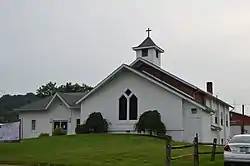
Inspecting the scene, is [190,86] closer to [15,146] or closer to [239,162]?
[15,146]

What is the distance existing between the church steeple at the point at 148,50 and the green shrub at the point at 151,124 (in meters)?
7.82

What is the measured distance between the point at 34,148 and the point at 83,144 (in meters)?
3.17

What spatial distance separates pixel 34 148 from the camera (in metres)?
28.2

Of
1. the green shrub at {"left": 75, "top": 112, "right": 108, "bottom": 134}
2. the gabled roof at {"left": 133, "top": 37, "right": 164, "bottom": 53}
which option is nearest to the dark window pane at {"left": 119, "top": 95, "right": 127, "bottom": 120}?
the green shrub at {"left": 75, "top": 112, "right": 108, "bottom": 134}

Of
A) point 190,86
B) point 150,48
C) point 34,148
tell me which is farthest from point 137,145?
point 150,48

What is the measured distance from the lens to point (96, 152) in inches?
989

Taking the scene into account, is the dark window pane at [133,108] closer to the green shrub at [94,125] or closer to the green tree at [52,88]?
the green shrub at [94,125]

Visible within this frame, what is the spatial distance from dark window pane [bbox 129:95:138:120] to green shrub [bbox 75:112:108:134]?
249cm

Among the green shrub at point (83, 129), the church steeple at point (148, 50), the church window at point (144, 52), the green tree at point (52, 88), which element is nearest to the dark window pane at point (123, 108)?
the green shrub at point (83, 129)

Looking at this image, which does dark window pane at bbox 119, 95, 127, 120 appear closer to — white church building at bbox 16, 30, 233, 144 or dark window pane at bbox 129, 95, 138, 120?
white church building at bbox 16, 30, 233, 144

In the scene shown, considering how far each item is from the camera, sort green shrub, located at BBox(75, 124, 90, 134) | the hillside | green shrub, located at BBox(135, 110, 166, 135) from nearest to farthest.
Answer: green shrub, located at BBox(135, 110, 166, 135) → green shrub, located at BBox(75, 124, 90, 134) → the hillside

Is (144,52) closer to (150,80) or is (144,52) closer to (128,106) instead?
(150,80)

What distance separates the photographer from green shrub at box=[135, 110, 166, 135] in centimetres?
3834

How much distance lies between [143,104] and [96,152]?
16.1 m
